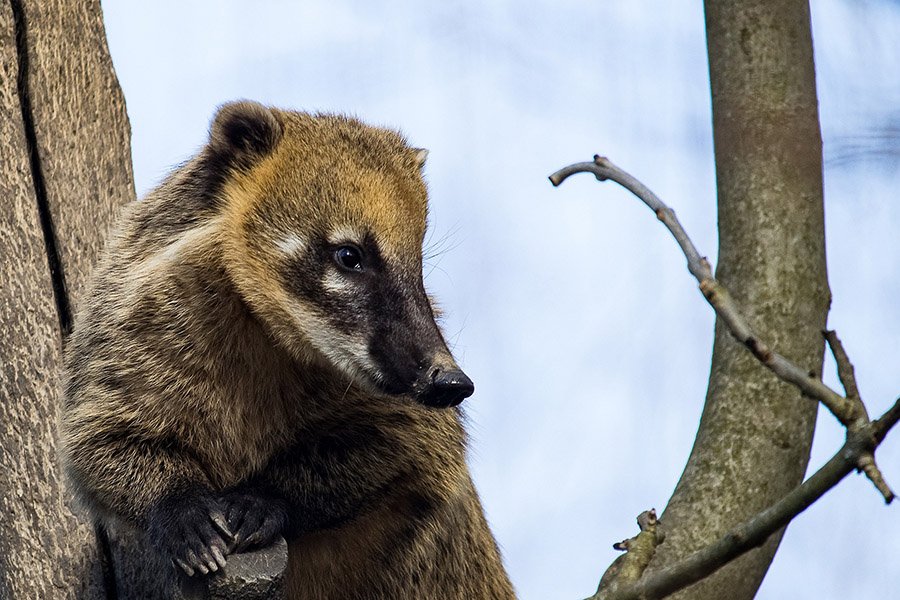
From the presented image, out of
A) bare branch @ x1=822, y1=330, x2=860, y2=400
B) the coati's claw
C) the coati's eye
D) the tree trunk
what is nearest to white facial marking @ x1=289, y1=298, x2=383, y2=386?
the coati's eye

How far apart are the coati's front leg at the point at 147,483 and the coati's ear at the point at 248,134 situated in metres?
1.16

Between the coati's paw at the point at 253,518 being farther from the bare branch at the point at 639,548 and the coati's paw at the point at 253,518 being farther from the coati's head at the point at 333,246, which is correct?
the bare branch at the point at 639,548

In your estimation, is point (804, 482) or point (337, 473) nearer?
point (804, 482)

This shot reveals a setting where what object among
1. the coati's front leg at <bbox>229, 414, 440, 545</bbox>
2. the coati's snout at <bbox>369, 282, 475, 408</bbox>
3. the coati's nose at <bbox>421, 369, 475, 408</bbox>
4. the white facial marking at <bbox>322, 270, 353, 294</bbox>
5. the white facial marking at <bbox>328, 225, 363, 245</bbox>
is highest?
the white facial marking at <bbox>328, 225, 363, 245</bbox>

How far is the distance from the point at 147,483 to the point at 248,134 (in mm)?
1441

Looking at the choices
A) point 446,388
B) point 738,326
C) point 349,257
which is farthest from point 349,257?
point 738,326

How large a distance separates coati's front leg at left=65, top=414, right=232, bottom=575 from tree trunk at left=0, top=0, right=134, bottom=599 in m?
0.37

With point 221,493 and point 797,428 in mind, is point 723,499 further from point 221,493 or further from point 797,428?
point 221,493

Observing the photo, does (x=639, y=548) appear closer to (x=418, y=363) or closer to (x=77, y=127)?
(x=418, y=363)

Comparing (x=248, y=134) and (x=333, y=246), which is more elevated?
(x=248, y=134)

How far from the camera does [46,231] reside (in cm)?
521

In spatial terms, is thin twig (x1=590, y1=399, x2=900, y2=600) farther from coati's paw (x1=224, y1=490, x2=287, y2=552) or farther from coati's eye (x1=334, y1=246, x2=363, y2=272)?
coati's eye (x1=334, y1=246, x2=363, y2=272)

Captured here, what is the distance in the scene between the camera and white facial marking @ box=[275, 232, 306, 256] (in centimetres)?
449

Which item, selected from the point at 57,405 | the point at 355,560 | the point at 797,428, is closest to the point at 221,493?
the point at 355,560
